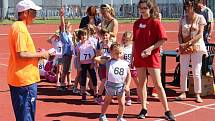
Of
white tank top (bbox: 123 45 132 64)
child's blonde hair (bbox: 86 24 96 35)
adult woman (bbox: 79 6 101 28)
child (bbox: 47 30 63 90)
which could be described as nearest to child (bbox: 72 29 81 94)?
child's blonde hair (bbox: 86 24 96 35)

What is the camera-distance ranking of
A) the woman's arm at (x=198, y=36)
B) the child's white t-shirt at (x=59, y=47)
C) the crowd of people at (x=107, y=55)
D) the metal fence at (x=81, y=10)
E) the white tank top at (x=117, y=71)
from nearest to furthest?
the crowd of people at (x=107, y=55)
the white tank top at (x=117, y=71)
the woman's arm at (x=198, y=36)
the child's white t-shirt at (x=59, y=47)
the metal fence at (x=81, y=10)

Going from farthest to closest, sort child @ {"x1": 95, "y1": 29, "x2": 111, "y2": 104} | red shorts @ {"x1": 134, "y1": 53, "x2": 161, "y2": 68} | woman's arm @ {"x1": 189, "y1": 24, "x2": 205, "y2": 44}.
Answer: woman's arm @ {"x1": 189, "y1": 24, "x2": 205, "y2": 44}
child @ {"x1": 95, "y1": 29, "x2": 111, "y2": 104}
red shorts @ {"x1": 134, "y1": 53, "x2": 161, "y2": 68}

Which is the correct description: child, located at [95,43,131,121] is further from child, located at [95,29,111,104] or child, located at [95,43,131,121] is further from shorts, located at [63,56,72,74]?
shorts, located at [63,56,72,74]

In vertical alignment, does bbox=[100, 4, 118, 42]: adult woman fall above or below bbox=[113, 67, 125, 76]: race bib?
above

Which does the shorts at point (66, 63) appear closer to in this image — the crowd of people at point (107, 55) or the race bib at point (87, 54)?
the crowd of people at point (107, 55)

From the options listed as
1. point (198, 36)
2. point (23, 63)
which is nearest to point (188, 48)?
point (198, 36)

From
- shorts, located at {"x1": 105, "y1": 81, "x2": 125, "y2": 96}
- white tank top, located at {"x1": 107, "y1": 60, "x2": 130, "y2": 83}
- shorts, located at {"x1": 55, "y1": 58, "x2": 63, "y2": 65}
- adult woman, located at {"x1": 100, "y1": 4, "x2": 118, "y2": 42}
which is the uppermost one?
adult woman, located at {"x1": 100, "y1": 4, "x2": 118, "y2": 42}

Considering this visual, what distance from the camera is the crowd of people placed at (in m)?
6.12

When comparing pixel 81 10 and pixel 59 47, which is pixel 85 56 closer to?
pixel 59 47

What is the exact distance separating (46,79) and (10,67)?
7072 mm

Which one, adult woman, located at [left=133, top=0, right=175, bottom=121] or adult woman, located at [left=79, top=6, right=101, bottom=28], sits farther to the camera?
adult woman, located at [left=79, top=6, right=101, bottom=28]

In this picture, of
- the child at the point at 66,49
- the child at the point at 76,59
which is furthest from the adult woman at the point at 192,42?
the child at the point at 66,49

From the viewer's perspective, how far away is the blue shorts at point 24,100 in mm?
6141

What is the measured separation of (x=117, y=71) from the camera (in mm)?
7992
